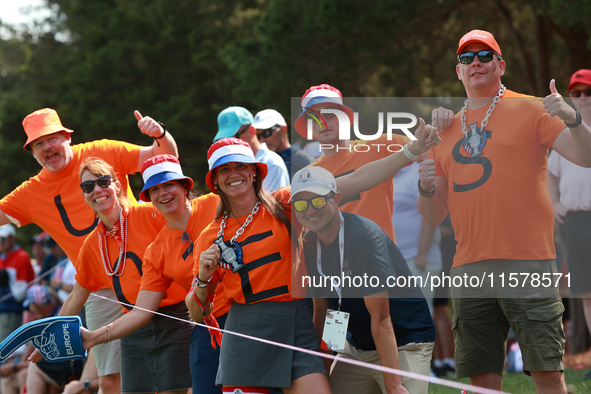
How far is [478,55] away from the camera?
4617 mm

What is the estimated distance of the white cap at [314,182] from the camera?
4414 millimetres

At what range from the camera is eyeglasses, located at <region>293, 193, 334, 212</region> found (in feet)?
14.3

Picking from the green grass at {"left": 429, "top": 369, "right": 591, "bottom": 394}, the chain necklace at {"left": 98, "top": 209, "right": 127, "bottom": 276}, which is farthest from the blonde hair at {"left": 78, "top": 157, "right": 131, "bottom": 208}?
the green grass at {"left": 429, "top": 369, "right": 591, "bottom": 394}

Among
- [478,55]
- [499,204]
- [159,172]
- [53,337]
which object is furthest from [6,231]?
[499,204]

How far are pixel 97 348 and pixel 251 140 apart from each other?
6.81ft

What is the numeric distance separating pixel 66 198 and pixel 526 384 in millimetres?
3948

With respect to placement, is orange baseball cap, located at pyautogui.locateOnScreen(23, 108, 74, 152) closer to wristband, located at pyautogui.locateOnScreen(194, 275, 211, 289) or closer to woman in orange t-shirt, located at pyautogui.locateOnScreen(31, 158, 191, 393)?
woman in orange t-shirt, located at pyautogui.locateOnScreen(31, 158, 191, 393)

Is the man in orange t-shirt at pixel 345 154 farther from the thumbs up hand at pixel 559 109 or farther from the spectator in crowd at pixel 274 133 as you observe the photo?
the spectator in crowd at pixel 274 133

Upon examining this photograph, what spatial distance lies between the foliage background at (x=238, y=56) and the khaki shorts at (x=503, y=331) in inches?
202

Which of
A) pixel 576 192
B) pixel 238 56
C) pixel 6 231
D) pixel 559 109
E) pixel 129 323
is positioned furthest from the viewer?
pixel 238 56

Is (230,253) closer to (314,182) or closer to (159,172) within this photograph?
(314,182)

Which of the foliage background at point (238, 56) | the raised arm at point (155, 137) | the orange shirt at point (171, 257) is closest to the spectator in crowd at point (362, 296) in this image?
the orange shirt at point (171, 257)

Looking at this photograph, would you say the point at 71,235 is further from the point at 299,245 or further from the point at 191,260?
the point at 299,245

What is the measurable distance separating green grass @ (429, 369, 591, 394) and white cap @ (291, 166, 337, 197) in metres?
2.70
